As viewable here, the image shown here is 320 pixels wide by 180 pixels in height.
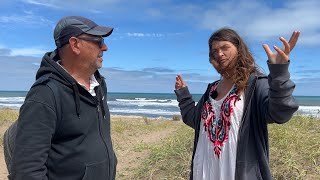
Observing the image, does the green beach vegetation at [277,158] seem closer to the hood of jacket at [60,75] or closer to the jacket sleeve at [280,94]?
the jacket sleeve at [280,94]

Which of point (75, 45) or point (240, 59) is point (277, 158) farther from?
point (75, 45)

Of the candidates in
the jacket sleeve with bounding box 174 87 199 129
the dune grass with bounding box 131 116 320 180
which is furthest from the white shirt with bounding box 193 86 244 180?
the dune grass with bounding box 131 116 320 180

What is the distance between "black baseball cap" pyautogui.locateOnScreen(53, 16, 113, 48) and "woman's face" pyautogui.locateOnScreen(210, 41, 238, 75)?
0.75m

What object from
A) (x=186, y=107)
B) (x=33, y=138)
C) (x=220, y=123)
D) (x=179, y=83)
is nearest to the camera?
(x=33, y=138)

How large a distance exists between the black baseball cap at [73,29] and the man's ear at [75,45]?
2cm

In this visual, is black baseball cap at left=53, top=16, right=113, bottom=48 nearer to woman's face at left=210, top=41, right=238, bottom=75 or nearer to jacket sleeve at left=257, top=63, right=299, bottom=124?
woman's face at left=210, top=41, right=238, bottom=75

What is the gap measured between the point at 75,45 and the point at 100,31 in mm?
165

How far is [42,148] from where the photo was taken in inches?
74.4

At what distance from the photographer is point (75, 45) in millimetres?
2133

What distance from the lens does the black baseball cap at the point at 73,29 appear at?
2117mm

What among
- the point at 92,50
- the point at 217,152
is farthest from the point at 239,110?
the point at 92,50

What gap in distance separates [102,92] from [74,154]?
514 millimetres

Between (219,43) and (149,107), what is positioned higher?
(219,43)

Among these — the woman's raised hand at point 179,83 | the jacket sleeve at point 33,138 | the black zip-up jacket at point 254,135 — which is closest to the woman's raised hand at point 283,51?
the black zip-up jacket at point 254,135
